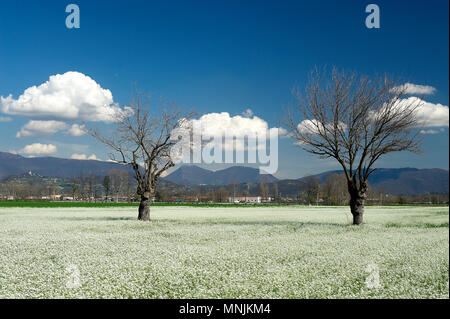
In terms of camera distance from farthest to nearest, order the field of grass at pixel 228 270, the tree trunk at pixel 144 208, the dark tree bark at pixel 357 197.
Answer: the tree trunk at pixel 144 208
the dark tree bark at pixel 357 197
the field of grass at pixel 228 270

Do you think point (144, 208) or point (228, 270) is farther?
point (144, 208)

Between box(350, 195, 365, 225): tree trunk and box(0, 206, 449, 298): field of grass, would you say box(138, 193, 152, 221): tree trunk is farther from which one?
box(350, 195, 365, 225): tree trunk

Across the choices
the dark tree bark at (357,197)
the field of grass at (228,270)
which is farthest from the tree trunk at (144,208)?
the dark tree bark at (357,197)

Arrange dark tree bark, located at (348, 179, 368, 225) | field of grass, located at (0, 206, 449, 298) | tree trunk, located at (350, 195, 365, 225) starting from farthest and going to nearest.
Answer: tree trunk, located at (350, 195, 365, 225) < dark tree bark, located at (348, 179, 368, 225) < field of grass, located at (0, 206, 449, 298)

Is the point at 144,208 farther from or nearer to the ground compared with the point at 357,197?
nearer to the ground

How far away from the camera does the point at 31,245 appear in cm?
1814

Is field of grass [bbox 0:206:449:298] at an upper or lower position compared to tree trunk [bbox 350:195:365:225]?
lower

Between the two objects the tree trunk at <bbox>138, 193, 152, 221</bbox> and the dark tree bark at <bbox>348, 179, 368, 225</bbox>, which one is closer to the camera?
the dark tree bark at <bbox>348, 179, 368, 225</bbox>

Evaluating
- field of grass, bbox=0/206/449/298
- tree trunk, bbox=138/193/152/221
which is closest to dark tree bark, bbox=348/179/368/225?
field of grass, bbox=0/206/449/298

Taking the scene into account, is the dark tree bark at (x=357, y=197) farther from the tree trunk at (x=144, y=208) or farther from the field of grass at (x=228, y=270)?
the tree trunk at (x=144, y=208)

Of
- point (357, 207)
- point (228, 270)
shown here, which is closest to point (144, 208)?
point (357, 207)

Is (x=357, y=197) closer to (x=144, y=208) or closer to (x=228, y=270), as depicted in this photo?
(x=144, y=208)
